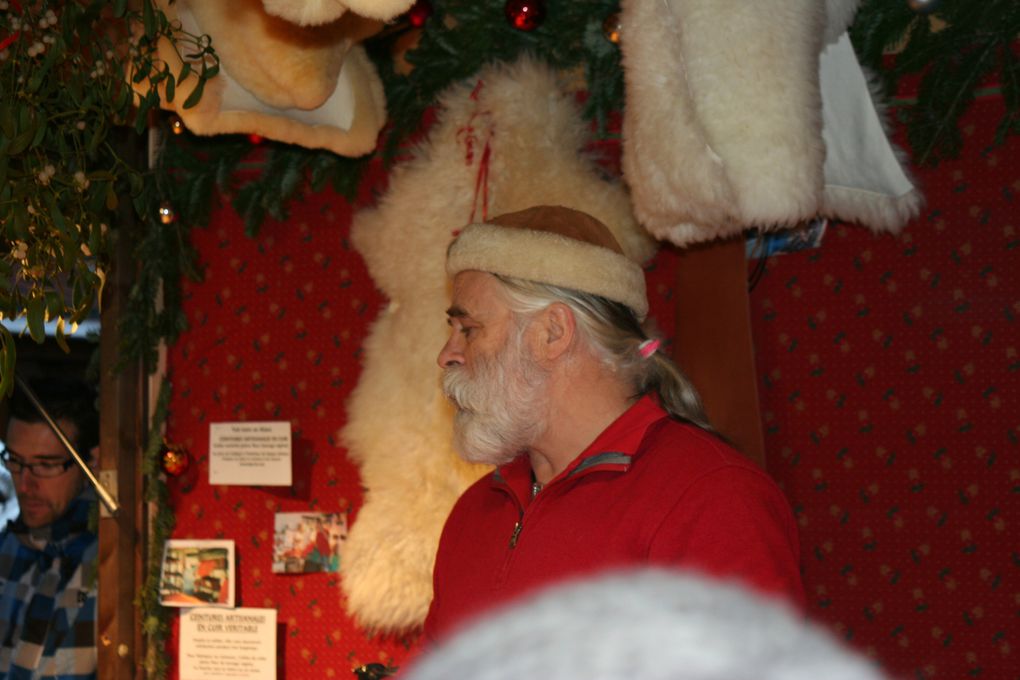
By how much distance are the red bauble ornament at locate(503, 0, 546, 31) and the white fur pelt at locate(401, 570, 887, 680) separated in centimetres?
221

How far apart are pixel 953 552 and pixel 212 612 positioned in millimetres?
1869

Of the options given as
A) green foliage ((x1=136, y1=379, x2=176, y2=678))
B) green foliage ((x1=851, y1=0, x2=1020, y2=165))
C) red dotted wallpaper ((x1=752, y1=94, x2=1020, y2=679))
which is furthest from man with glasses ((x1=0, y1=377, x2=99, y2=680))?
green foliage ((x1=851, y1=0, x2=1020, y2=165))

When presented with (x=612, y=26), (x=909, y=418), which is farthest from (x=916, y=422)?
(x=612, y=26)

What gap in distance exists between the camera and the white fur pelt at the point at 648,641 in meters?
0.40

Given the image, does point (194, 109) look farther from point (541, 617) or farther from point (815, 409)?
point (541, 617)

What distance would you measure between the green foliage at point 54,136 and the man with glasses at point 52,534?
3.51 ft

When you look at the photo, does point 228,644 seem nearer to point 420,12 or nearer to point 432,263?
point 432,263

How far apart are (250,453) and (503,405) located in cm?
111

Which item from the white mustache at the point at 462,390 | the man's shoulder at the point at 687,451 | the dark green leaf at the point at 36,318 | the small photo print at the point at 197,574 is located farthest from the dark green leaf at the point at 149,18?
the small photo print at the point at 197,574

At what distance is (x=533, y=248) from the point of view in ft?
7.11

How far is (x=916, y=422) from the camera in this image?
242 cm

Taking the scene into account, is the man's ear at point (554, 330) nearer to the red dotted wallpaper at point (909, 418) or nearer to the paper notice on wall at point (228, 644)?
the red dotted wallpaper at point (909, 418)

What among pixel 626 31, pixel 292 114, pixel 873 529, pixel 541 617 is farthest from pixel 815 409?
pixel 541 617

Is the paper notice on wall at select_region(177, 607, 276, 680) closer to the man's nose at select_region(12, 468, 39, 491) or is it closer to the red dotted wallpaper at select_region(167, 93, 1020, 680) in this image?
the red dotted wallpaper at select_region(167, 93, 1020, 680)
